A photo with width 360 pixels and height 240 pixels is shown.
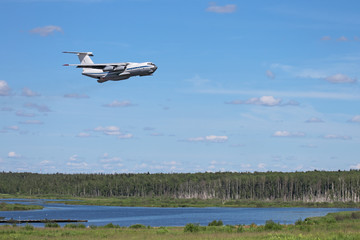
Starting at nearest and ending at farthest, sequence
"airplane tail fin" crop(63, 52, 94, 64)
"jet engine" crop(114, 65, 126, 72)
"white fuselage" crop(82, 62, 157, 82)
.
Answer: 1. "white fuselage" crop(82, 62, 157, 82)
2. "jet engine" crop(114, 65, 126, 72)
3. "airplane tail fin" crop(63, 52, 94, 64)

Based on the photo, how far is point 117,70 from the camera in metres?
63.2

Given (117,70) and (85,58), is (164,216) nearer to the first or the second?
(85,58)

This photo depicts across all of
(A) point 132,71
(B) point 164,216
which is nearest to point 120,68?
(A) point 132,71

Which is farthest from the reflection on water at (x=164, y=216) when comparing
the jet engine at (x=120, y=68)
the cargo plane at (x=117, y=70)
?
the jet engine at (x=120, y=68)

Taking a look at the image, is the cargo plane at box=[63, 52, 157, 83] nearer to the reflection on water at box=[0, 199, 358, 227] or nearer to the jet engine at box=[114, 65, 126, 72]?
the jet engine at box=[114, 65, 126, 72]

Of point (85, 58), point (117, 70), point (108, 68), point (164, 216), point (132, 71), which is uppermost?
point (85, 58)

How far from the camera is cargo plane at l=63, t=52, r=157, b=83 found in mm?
62375

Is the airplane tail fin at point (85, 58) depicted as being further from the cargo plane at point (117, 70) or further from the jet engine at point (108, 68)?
the jet engine at point (108, 68)

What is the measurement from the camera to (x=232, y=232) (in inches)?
2277

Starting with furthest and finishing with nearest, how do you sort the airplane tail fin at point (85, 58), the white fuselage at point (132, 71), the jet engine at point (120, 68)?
1. the airplane tail fin at point (85, 58)
2. the jet engine at point (120, 68)
3. the white fuselage at point (132, 71)

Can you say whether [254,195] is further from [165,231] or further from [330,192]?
[165,231]

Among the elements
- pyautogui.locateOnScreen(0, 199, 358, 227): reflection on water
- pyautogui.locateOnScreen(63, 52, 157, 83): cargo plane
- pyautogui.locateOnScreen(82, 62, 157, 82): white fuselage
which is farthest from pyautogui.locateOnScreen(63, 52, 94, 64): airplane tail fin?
pyautogui.locateOnScreen(0, 199, 358, 227): reflection on water

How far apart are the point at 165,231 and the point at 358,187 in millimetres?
135252

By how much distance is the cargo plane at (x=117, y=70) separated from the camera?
62375 millimetres
